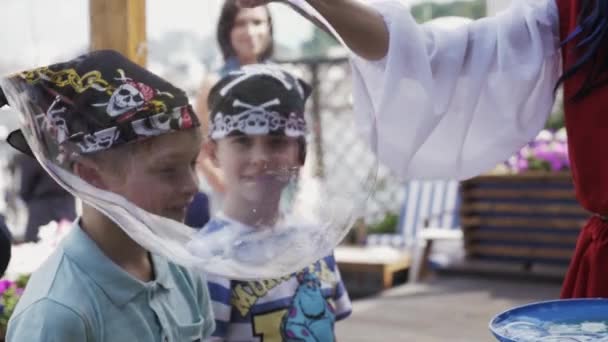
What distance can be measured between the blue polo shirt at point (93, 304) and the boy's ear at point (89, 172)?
0.17 meters

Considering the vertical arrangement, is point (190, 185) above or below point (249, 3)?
below

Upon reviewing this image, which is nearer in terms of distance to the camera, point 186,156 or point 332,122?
point 186,156

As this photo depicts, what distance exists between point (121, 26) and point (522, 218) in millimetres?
4241

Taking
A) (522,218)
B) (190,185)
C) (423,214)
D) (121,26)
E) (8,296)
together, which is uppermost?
(121,26)

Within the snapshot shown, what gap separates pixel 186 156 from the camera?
107 cm

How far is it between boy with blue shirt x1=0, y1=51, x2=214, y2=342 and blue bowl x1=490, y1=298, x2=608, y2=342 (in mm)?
447

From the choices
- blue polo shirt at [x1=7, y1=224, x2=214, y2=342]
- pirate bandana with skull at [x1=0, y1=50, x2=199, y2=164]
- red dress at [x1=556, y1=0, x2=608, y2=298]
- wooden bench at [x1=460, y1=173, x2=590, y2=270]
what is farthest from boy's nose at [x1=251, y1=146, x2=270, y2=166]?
wooden bench at [x1=460, y1=173, x2=590, y2=270]

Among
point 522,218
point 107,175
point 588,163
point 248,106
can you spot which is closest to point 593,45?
point 588,163

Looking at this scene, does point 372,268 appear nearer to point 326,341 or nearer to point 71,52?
point 326,341

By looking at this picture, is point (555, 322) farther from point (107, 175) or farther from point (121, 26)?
point (121, 26)

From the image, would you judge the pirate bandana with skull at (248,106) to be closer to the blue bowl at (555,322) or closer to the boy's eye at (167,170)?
the boy's eye at (167,170)

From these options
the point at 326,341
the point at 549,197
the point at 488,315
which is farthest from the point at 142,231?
the point at 549,197

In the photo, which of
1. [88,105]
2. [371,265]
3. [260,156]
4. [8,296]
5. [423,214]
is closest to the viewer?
[88,105]

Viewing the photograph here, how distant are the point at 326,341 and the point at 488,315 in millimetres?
2791
